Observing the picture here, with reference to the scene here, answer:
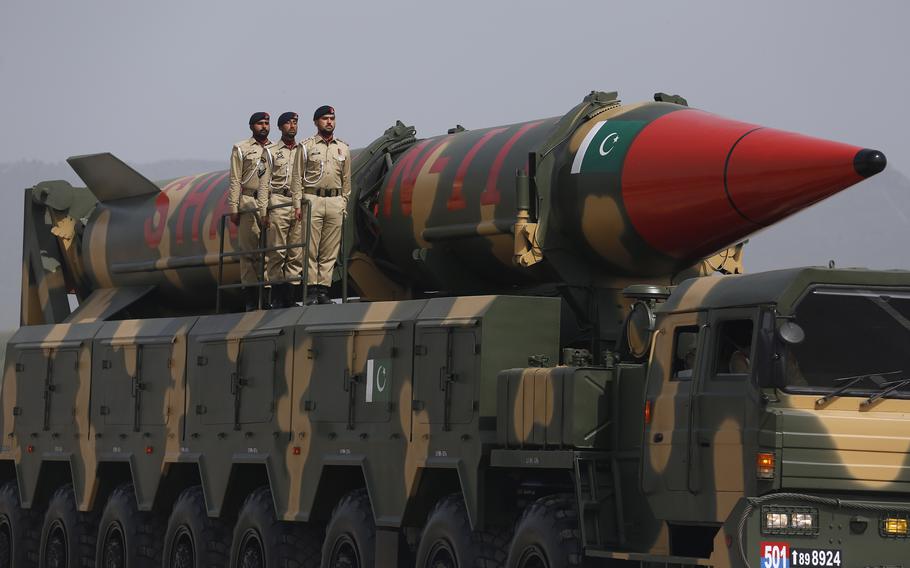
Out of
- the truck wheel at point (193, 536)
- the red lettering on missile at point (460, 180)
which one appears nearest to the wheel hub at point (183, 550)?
the truck wheel at point (193, 536)

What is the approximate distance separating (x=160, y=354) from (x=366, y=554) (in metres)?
3.75

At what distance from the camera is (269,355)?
535 inches

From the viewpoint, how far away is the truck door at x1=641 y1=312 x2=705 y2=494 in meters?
9.38

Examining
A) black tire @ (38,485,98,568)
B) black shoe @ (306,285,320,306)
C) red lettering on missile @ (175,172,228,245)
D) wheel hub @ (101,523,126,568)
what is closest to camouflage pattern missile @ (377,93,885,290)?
black shoe @ (306,285,320,306)

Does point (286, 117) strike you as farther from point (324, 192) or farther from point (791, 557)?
point (791, 557)

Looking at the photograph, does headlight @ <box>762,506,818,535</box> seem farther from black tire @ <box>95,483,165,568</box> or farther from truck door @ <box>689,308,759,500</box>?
black tire @ <box>95,483,165,568</box>

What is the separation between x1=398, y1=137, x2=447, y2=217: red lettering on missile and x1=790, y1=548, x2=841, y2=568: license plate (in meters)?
5.64

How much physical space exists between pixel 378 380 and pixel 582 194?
196 cm

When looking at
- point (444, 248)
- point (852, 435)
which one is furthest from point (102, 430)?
point (852, 435)

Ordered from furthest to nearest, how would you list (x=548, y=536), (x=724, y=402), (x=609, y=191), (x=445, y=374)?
(x=609, y=191) → (x=445, y=374) → (x=548, y=536) → (x=724, y=402)

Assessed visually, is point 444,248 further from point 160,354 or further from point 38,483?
point 38,483

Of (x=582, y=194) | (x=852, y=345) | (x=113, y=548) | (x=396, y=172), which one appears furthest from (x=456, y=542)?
(x=113, y=548)

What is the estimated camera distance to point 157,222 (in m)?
16.6

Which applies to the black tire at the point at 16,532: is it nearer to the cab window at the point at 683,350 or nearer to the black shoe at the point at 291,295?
the black shoe at the point at 291,295
